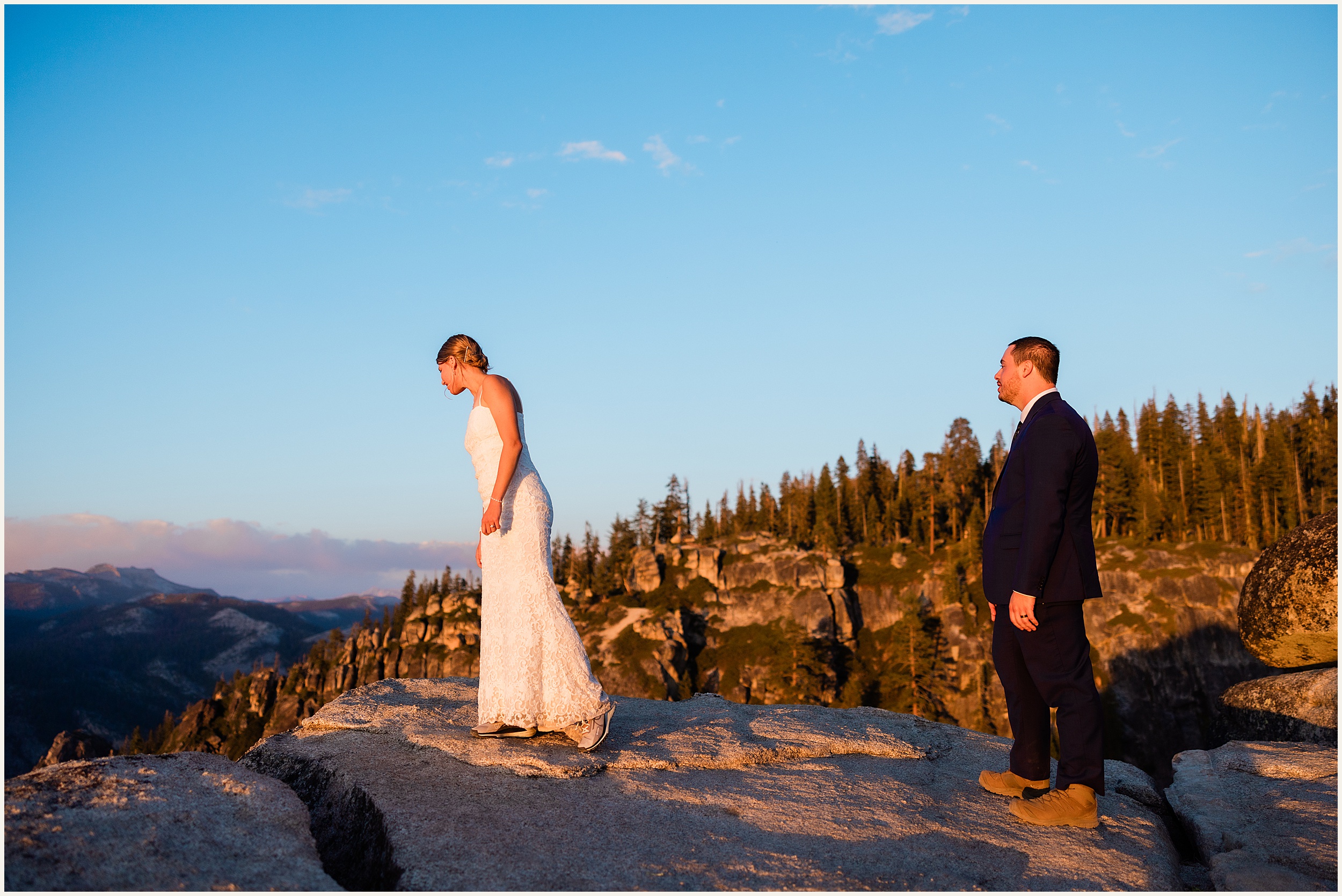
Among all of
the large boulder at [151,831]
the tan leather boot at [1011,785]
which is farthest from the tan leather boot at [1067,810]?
the large boulder at [151,831]

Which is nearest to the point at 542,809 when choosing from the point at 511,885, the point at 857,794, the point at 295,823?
the point at 511,885

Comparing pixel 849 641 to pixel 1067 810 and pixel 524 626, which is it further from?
pixel 524 626

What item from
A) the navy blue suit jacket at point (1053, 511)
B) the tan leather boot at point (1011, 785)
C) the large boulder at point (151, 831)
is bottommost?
the tan leather boot at point (1011, 785)

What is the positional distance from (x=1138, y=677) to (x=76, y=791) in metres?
100.0

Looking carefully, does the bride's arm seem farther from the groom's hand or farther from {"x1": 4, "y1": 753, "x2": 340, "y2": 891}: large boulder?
the groom's hand

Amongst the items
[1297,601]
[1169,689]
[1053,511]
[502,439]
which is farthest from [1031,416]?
[1169,689]

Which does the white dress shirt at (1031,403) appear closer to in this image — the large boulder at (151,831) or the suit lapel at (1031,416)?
the suit lapel at (1031,416)

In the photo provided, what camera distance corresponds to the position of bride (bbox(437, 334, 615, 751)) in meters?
6.82

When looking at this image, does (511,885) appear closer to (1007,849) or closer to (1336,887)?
(1007,849)

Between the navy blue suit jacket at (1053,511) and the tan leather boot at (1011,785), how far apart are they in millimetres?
1542

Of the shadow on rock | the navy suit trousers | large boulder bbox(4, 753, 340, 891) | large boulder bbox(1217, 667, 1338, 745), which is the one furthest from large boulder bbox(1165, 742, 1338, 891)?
the shadow on rock

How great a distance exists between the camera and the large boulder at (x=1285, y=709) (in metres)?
10.9

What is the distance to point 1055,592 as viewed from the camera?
573 centimetres

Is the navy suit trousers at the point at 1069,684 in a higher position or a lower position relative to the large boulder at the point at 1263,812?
higher
